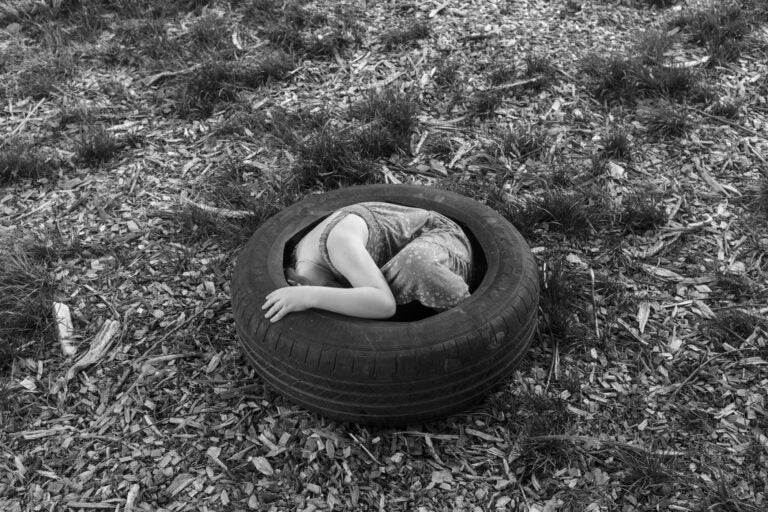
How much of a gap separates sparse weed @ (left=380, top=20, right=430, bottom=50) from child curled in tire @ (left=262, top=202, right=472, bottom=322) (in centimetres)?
273

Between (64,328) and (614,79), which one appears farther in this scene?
(614,79)

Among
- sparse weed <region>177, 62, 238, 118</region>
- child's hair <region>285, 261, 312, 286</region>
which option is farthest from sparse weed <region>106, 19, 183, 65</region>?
child's hair <region>285, 261, 312, 286</region>

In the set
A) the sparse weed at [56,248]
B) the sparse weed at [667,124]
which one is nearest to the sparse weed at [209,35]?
the sparse weed at [56,248]

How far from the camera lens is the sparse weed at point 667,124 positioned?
16.9 feet

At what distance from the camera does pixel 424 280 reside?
3389 mm

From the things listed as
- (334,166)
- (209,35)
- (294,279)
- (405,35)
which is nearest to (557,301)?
(294,279)

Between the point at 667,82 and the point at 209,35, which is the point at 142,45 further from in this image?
the point at 667,82

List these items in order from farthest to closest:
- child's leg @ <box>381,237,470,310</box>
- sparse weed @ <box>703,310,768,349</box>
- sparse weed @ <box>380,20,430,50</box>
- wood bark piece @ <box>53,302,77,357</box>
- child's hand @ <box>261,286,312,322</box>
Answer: sparse weed @ <box>380,20,430,50</box>
wood bark piece @ <box>53,302,77,357</box>
sparse weed @ <box>703,310,768,349</box>
child's leg @ <box>381,237,470,310</box>
child's hand @ <box>261,286,312,322</box>

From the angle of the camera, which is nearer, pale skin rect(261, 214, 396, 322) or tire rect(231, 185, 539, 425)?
tire rect(231, 185, 539, 425)

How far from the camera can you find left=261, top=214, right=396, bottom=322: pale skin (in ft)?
10.7

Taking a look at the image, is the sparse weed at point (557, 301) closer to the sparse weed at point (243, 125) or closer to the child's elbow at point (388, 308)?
the child's elbow at point (388, 308)

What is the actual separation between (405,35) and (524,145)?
168 cm

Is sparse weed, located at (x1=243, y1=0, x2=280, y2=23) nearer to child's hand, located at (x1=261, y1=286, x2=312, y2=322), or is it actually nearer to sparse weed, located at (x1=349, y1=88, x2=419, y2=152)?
sparse weed, located at (x1=349, y1=88, x2=419, y2=152)

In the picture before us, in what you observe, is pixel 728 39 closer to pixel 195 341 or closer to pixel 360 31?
pixel 360 31
